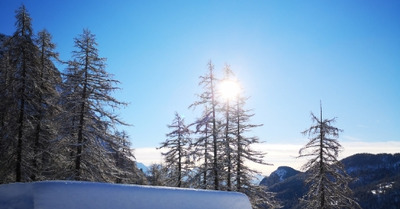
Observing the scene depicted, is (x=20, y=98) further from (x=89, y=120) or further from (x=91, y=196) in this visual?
(x=91, y=196)

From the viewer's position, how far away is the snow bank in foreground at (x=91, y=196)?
480 cm

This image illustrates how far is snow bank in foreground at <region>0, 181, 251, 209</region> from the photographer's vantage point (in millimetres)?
4805

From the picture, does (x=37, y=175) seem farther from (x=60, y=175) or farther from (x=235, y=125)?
(x=235, y=125)

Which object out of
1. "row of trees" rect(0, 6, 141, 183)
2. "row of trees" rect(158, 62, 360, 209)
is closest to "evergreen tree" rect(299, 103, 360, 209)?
"row of trees" rect(158, 62, 360, 209)

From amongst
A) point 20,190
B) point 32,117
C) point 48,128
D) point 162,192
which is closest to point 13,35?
point 32,117

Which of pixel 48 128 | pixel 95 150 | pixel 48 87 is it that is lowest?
pixel 95 150

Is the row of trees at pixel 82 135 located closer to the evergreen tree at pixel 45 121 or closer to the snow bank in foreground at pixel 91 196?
the evergreen tree at pixel 45 121

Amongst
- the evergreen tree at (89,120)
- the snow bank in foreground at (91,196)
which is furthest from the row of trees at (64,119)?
the snow bank in foreground at (91,196)

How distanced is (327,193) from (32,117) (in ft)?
64.0

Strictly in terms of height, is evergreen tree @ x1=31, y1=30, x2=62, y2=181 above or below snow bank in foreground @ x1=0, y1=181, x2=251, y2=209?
above

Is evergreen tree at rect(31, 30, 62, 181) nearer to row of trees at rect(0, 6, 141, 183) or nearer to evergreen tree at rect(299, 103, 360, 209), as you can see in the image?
row of trees at rect(0, 6, 141, 183)

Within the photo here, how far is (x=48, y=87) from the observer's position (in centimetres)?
1619

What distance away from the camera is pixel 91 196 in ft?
16.9

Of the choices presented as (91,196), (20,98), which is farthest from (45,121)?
(91,196)
